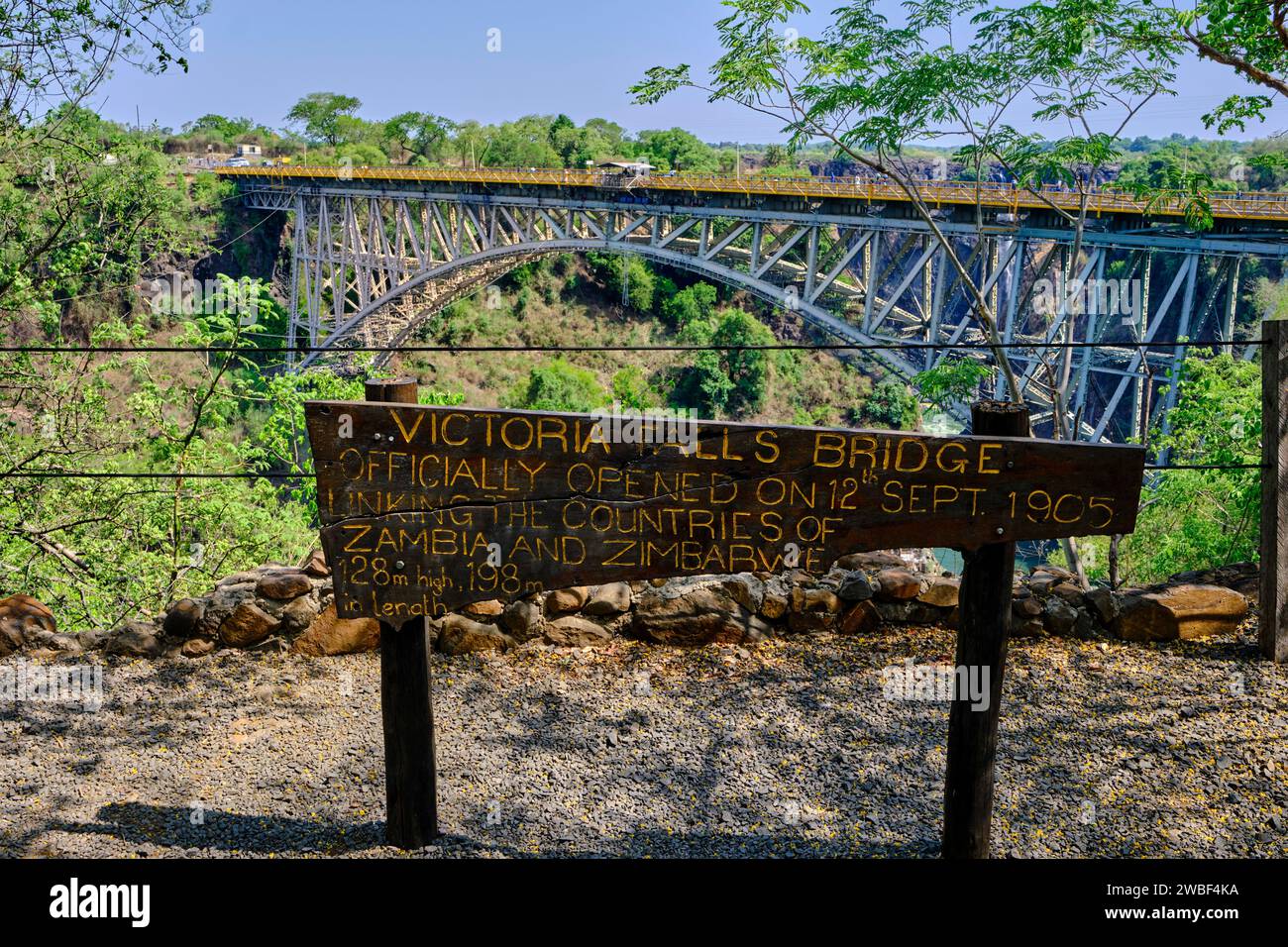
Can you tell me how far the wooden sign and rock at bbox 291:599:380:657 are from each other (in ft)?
6.34

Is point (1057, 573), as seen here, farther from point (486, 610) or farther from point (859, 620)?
point (486, 610)

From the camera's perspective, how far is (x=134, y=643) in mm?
5492

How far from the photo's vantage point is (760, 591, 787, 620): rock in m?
5.62

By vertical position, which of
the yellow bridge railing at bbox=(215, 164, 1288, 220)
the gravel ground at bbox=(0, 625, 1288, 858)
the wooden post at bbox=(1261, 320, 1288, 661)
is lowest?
the gravel ground at bbox=(0, 625, 1288, 858)

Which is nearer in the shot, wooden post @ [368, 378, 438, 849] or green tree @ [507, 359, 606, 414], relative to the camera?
wooden post @ [368, 378, 438, 849]

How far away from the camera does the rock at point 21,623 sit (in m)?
5.50

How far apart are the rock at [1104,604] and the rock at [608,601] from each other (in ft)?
8.46

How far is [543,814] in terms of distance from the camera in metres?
4.11

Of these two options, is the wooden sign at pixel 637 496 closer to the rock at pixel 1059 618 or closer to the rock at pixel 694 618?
the rock at pixel 694 618
